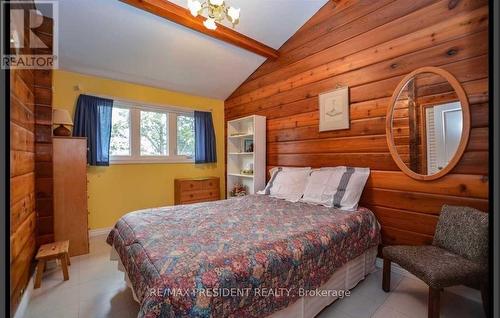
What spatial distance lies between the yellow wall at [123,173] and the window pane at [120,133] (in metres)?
0.21

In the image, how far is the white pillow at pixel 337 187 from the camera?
213 centimetres

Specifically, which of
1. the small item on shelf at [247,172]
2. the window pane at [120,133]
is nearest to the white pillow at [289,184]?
the small item on shelf at [247,172]

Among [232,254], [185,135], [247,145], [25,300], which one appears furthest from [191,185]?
[232,254]

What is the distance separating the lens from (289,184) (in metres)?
2.66

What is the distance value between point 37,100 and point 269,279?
262 centimetres

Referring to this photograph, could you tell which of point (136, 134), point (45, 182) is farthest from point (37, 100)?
point (136, 134)

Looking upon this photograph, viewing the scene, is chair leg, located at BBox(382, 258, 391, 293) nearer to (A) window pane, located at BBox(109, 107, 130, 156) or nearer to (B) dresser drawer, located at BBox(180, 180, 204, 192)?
(B) dresser drawer, located at BBox(180, 180, 204, 192)

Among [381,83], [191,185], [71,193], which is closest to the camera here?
[381,83]

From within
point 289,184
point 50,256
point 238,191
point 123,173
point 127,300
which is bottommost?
point 127,300

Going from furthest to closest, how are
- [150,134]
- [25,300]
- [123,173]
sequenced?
[150,134] < [123,173] < [25,300]

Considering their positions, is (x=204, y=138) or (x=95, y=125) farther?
(x=204, y=138)

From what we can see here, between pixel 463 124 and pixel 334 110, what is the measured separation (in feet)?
3.65

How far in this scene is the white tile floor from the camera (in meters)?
1.54

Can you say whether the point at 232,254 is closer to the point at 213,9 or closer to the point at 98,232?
the point at 213,9
